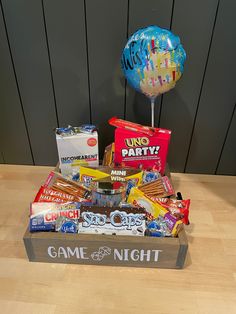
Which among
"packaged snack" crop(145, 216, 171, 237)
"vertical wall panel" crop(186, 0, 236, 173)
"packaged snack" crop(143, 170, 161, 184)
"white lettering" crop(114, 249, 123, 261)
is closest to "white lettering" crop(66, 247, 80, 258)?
"white lettering" crop(114, 249, 123, 261)

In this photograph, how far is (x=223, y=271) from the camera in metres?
0.85

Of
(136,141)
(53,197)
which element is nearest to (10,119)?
(53,197)

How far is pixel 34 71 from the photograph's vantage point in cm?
105

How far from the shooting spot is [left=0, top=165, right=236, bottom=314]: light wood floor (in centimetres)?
75

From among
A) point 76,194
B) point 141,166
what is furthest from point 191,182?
point 76,194

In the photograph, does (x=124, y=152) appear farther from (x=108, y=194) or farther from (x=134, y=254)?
(x=134, y=254)

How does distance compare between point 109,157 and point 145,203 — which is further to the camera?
point 109,157

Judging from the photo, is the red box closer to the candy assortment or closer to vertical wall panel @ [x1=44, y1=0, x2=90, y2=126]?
the candy assortment

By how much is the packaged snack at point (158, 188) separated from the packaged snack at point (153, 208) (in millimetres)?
55

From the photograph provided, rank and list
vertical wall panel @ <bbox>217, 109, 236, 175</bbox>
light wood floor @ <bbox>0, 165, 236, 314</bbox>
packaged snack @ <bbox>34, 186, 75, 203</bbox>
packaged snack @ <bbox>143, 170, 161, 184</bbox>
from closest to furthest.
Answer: light wood floor @ <bbox>0, 165, 236, 314</bbox> → packaged snack @ <bbox>34, 186, 75, 203</bbox> → packaged snack @ <bbox>143, 170, 161, 184</bbox> → vertical wall panel @ <bbox>217, 109, 236, 175</bbox>

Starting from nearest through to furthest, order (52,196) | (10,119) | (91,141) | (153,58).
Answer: (153,58), (52,196), (91,141), (10,119)

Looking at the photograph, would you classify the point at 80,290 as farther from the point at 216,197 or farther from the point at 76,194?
the point at 216,197

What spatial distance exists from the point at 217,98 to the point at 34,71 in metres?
0.75

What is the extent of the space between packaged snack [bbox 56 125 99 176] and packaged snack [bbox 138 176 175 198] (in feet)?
0.77
